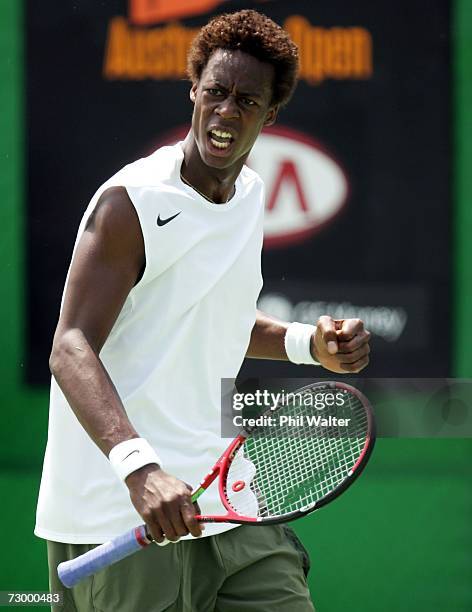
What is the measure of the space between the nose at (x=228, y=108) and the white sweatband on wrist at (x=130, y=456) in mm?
835

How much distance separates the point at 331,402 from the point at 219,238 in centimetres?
47

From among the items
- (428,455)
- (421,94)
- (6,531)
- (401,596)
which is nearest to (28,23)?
(421,94)

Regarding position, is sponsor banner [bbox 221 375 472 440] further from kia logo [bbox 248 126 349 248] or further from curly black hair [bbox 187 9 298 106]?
curly black hair [bbox 187 9 298 106]

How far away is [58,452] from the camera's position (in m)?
2.99

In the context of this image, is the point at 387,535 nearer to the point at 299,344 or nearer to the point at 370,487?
the point at 370,487

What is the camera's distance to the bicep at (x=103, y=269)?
9.04 ft

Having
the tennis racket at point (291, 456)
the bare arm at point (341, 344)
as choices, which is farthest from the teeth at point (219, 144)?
the tennis racket at point (291, 456)

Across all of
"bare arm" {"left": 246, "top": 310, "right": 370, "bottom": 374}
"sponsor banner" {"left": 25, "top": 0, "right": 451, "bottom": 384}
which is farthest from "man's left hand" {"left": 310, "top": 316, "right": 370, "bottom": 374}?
"sponsor banner" {"left": 25, "top": 0, "right": 451, "bottom": 384}

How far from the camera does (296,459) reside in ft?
10.2

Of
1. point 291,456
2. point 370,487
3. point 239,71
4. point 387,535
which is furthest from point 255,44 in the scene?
point 387,535

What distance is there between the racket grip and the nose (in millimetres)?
967

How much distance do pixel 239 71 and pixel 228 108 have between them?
0.10 metres

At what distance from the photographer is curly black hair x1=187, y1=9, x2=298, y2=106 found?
3086 millimetres

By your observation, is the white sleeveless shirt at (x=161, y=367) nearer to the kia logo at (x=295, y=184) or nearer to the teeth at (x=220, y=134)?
the teeth at (x=220, y=134)
